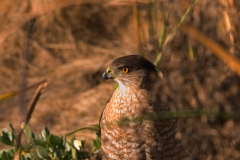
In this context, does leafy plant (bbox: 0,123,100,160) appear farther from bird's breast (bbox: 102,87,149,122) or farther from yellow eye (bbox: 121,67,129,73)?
yellow eye (bbox: 121,67,129,73)

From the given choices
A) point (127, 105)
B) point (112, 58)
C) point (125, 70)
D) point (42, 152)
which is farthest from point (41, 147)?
point (112, 58)

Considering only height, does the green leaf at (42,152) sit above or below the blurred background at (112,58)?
below

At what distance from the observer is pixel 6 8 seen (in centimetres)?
739

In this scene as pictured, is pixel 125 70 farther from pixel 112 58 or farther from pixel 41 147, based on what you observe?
pixel 112 58

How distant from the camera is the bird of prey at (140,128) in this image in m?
3.60

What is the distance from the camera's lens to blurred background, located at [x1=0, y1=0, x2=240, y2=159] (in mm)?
2785

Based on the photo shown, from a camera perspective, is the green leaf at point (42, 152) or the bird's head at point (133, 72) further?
the bird's head at point (133, 72)

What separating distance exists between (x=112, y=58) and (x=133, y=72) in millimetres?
3067

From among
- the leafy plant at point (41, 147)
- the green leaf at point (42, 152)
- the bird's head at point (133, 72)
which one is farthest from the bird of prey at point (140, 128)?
the green leaf at point (42, 152)

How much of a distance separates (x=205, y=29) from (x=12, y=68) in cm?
442

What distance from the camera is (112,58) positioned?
684cm

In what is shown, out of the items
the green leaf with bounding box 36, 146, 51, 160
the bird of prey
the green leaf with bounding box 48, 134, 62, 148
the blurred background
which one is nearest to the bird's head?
the bird of prey

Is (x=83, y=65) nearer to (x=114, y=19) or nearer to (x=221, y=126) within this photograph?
(x=114, y=19)

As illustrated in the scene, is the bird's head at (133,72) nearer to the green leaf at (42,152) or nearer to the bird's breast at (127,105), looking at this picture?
the bird's breast at (127,105)
